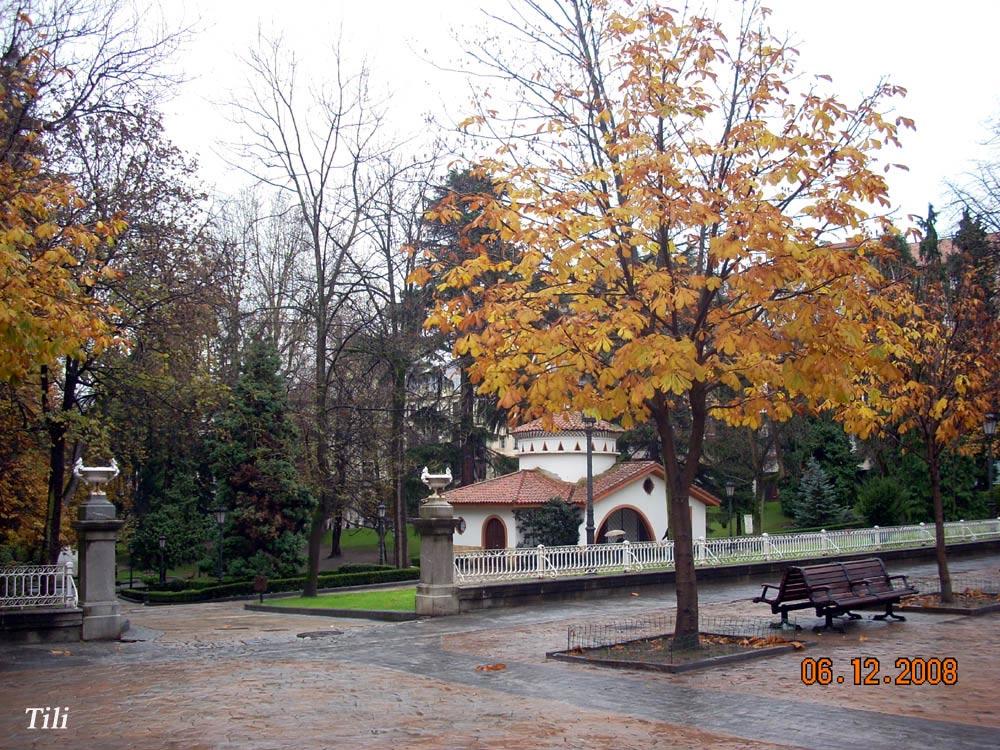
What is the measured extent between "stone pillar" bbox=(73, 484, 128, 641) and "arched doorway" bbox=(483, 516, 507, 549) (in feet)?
72.4

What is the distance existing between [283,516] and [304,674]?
30500 mm

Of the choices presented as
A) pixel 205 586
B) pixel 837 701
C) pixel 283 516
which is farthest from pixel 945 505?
pixel 837 701

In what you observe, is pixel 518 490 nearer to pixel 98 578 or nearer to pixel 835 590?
pixel 98 578

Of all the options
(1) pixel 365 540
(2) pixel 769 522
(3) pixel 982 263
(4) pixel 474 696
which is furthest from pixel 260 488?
(4) pixel 474 696

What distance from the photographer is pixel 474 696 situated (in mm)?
10039

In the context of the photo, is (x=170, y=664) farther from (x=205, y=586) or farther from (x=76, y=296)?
(x=205, y=586)

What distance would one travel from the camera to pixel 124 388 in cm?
2161

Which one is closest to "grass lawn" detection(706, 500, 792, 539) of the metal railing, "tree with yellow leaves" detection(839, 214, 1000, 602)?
"tree with yellow leaves" detection(839, 214, 1000, 602)

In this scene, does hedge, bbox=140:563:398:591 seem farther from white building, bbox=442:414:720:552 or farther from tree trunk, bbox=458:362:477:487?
tree trunk, bbox=458:362:477:487

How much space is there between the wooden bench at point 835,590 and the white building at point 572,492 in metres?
21.0

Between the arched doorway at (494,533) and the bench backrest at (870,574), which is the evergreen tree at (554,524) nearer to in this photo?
the arched doorway at (494,533)

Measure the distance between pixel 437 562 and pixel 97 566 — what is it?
19.7ft

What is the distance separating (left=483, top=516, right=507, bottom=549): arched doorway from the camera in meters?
37.9

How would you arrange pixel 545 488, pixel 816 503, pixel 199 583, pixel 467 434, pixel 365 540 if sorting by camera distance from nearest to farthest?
pixel 545 488, pixel 199 583, pixel 816 503, pixel 467 434, pixel 365 540
